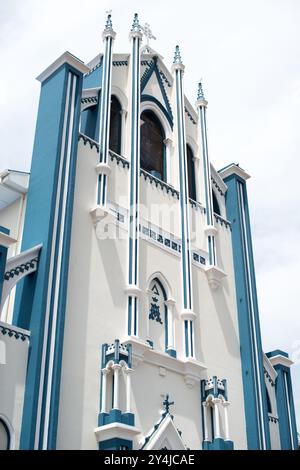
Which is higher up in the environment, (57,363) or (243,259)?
(243,259)

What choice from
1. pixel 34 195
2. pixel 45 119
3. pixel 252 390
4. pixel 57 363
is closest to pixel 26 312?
pixel 57 363

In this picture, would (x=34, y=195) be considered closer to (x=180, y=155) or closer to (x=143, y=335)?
(x=143, y=335)

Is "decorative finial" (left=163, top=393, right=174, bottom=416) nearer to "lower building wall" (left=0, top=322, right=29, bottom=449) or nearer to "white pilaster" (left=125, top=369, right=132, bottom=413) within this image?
"white pilaster" (left=125, top=369, right=132, bottom=413)

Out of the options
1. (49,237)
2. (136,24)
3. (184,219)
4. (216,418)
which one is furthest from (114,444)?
(136,24)

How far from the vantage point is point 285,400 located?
718 inches

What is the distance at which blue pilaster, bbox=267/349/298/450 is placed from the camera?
698 inches

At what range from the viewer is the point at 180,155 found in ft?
60.5

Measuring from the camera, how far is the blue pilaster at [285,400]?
17719mm

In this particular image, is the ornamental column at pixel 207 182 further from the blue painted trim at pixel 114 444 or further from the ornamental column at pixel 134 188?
the blue painted trim at pixel 114 444

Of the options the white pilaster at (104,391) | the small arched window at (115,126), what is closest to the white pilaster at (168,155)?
the small arched window at (115,126)

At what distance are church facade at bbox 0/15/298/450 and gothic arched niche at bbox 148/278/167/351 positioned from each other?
3 cm

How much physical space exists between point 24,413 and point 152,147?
28.5ft

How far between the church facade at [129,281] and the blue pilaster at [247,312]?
1.6 inches

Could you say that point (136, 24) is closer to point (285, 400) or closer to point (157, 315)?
point (157, 315)
